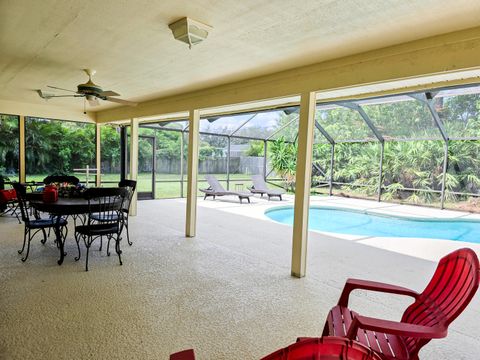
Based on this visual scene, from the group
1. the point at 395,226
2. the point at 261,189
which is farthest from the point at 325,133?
the point at 395,226

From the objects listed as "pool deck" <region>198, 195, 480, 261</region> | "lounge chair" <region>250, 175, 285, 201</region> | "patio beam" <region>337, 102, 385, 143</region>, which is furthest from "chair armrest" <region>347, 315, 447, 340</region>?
"lounge chair" <region>250, 175, 285, 201</region>

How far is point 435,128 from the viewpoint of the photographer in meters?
8.70

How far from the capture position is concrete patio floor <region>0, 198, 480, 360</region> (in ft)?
7.55

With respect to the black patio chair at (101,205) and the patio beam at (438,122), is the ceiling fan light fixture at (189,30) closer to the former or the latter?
the black patio chair at (101,205)

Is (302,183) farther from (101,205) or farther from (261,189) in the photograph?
(261,189)

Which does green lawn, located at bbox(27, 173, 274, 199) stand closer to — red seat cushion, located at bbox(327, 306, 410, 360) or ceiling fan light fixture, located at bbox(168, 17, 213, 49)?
ceiling fan light fixture, located at bbox(168, 17, 213, 49)

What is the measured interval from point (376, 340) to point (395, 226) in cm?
698

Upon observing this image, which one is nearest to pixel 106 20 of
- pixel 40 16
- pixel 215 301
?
pixel 40 16

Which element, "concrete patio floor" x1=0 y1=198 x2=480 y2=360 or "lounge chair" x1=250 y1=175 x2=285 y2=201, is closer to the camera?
"concrete patio floor" x1=0 y1=198 x2=480 y2=360

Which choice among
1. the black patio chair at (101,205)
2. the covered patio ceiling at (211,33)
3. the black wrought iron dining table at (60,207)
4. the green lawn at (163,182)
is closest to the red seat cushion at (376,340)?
the covered patio ceiling at (211,33)

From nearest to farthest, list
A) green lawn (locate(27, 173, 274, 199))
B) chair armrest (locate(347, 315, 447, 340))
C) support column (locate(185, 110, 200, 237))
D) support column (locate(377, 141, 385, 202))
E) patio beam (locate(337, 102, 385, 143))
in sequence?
chair armrest (locate(347, 315, 447, 340)), support column (locate(185, 110, 200, 237)), patio beam (locate(337, 102, 385, 143)), green lawn (locate(27, 173, 274, 199)), support column (locate(377, 141, 385, 202))

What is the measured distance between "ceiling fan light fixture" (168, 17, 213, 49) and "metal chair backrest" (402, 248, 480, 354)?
2.51m

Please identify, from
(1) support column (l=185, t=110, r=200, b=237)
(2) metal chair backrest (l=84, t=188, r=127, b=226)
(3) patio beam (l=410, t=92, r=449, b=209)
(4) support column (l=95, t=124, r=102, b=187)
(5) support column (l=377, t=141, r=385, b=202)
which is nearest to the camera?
(2) metal chair backrest (l=84, t=188, r=127, b=226)

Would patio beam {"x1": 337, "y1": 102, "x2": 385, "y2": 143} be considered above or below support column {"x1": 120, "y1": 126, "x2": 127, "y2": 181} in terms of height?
above
